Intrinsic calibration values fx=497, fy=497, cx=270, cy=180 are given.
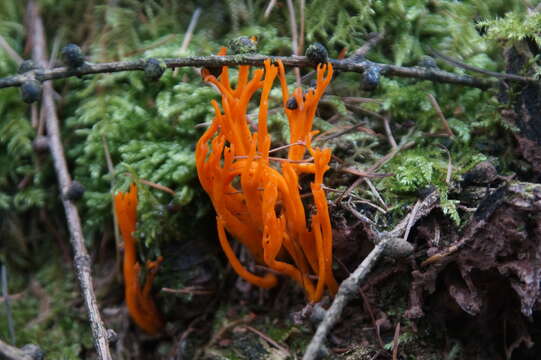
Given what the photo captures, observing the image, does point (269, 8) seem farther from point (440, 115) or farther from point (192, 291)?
point (192, 291)

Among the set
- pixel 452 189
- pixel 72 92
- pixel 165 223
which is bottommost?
pixel 165 223

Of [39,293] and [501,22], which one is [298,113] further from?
[39,293]

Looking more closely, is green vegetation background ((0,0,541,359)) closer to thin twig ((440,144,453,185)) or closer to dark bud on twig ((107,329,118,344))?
thin twig ((440,144,453,185))

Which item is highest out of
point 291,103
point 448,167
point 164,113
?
point 291,103

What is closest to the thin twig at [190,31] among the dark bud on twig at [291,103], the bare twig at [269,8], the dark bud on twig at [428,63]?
the bare twig at [269,8]

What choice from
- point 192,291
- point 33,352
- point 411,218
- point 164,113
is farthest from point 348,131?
point 33,352

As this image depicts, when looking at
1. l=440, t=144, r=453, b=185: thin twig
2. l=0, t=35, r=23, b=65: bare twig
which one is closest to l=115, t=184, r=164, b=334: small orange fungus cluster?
l=0, t=35, r=23, b=65: bare twig

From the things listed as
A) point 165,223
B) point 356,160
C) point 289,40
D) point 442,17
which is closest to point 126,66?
point 165,223
